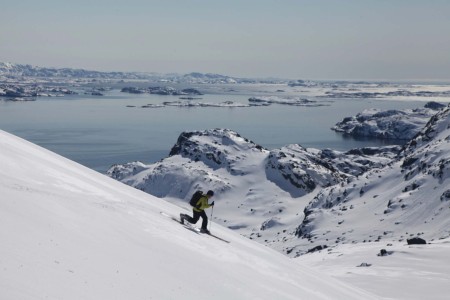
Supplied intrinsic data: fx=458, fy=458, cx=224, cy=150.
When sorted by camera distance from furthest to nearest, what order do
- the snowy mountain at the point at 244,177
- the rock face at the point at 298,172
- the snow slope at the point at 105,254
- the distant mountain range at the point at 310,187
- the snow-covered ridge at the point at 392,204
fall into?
the rock face at the point at 298,172, the snowy mountain at the point at 244,177, the distant mountain range at the point at 310,187, the snow-covered ridge at the point at 392,204, the snow slope at the point at 105,254

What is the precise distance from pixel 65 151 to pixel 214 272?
6512 inches

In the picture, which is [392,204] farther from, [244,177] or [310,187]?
[244,177]

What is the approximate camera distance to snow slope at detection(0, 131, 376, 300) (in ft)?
27.9

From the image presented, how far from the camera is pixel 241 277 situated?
13.4 meters

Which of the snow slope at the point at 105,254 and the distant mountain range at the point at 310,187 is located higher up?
the snow slope at the point at 105,254

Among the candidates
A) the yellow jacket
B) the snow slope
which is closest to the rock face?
the yellow jacket

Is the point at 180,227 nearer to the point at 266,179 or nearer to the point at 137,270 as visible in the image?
the point at 137,270

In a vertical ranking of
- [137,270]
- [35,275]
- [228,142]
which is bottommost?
[228,142]

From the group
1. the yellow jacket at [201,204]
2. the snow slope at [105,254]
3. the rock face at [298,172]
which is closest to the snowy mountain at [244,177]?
the rock face at [298,172]

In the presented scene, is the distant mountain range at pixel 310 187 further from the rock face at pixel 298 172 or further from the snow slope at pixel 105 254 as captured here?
the snow slope at pixel 105 254

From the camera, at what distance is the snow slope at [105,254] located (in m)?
8.52

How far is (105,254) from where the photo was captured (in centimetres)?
1065

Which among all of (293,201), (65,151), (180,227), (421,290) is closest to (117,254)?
(180,227)

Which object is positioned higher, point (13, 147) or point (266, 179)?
point (13, 147)
